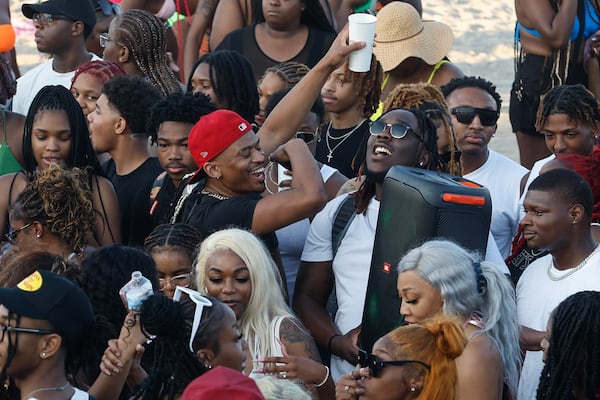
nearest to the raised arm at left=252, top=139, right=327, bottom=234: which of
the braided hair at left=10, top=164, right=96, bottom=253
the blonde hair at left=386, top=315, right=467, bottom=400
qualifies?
the braided hair at left=10, top=164, right=96, bottom=253

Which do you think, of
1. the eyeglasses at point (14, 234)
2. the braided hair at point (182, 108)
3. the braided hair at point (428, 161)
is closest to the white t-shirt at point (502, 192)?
the braided hair at point (428, 161)

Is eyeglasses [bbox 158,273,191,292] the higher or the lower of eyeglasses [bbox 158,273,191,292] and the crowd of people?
the lower

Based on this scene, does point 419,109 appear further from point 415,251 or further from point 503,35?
point 503,35

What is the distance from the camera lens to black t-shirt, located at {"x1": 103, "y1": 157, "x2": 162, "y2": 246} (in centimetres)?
586

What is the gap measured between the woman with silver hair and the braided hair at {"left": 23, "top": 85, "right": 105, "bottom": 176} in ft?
6.71

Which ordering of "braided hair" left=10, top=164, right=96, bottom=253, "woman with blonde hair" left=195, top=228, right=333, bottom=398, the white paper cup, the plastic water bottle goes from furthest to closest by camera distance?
the white paper cup → "braided hair" left=10, top=164, right=96, bottom=253 → "woman with blonde hair" left=195, top=228, right=333, bottom=398 → the plastic water bottle

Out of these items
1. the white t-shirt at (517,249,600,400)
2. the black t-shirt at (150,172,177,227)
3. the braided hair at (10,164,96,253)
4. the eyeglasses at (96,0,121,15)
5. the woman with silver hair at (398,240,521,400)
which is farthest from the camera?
the eyeglasses at (96,0,121,15)

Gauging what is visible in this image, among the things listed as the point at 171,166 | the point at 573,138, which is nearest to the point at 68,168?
the point at 171,166

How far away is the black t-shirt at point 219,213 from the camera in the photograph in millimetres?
5086

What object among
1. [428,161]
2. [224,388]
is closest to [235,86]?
[428,161]

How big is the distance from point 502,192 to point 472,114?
52 centimetres

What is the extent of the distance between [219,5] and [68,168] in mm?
2879

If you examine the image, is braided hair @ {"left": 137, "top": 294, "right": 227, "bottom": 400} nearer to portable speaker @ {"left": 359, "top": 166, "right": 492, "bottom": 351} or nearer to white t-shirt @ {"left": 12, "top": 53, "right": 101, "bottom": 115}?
portable speaker @ {"left": 359, "top": 166, "right": 492, "bottom": 351}

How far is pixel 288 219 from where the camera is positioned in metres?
5.04
